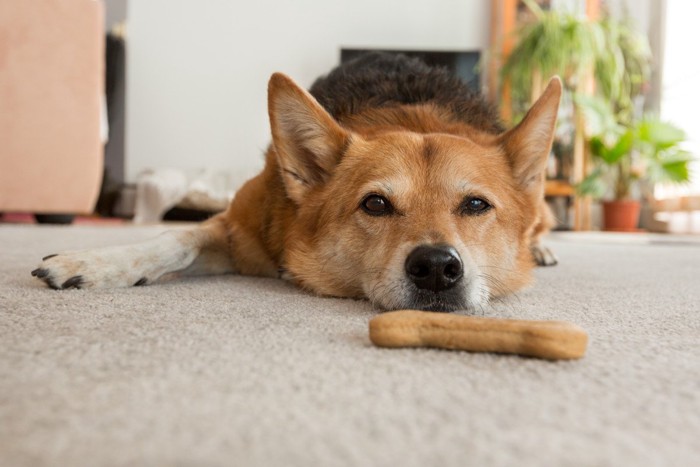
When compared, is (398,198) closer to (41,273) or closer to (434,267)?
(434,267)

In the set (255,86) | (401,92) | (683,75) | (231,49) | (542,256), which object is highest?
(231,49)

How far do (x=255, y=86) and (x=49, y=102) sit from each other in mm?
4645

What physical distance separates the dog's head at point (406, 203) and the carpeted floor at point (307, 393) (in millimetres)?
237

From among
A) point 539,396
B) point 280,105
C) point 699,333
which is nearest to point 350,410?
point 539,396

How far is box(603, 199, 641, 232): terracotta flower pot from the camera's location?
760cm

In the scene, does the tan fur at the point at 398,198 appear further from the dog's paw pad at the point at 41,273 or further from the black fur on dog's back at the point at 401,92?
the dog's paw pad at the point at 41,273

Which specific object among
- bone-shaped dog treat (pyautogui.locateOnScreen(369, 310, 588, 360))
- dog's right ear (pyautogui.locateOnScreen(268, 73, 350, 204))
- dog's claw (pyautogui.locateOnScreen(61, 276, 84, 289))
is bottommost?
dog's claw (pyautogui.locateOnScreen(61, 276, 84, 289))

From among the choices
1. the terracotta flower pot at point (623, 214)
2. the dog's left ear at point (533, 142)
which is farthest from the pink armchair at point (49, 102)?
the terracotta flower pot at point (623, 214)

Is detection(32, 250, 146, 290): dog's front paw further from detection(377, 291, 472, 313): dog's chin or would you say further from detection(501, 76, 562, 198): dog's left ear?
detection(501, 76, 562, 198): dog's left ear

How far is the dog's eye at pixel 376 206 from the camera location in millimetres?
1696

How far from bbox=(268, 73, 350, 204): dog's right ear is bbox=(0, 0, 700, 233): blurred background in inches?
146

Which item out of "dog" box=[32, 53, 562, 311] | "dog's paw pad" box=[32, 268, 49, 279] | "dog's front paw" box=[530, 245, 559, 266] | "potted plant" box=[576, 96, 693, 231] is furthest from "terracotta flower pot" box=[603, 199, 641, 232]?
"dog's paw pad" box=[32, 268, 49, 279]

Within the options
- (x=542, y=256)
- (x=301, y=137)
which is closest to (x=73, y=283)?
(x=301, y=137)

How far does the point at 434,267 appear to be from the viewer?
1.45 metres
